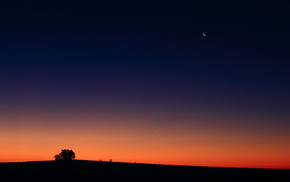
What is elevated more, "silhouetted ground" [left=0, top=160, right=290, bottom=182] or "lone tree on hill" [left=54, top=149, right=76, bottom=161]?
"lone tree on hill" [left=54, top=149, right=76, bottom=161]

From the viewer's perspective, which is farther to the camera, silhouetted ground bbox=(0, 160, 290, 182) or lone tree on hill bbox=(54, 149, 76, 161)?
lone tree on hill bbox=(54, 149, 76, 161)

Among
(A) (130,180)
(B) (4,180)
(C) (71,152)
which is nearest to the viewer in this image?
(B) (4,180)

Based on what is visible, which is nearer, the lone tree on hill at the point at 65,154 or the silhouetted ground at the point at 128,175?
the silhouetted ground at the point at 128,175

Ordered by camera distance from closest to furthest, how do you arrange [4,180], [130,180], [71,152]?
[4,180] → [130,180] → [71,152]

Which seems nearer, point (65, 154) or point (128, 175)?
point (128, 175)

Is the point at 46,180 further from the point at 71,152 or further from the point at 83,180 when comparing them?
the point at 71,152

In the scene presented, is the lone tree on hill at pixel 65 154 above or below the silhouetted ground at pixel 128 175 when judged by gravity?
above

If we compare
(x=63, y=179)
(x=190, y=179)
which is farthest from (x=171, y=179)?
(x=63, y=179)

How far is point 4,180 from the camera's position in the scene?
81.6ft

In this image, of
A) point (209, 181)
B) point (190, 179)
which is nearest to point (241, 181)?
point (209, 181)

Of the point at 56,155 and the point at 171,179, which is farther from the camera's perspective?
→ the point at 56,155

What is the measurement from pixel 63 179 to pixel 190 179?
13575 mm

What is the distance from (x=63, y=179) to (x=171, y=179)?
11.4 meters

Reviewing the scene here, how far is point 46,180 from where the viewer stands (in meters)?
25.6
